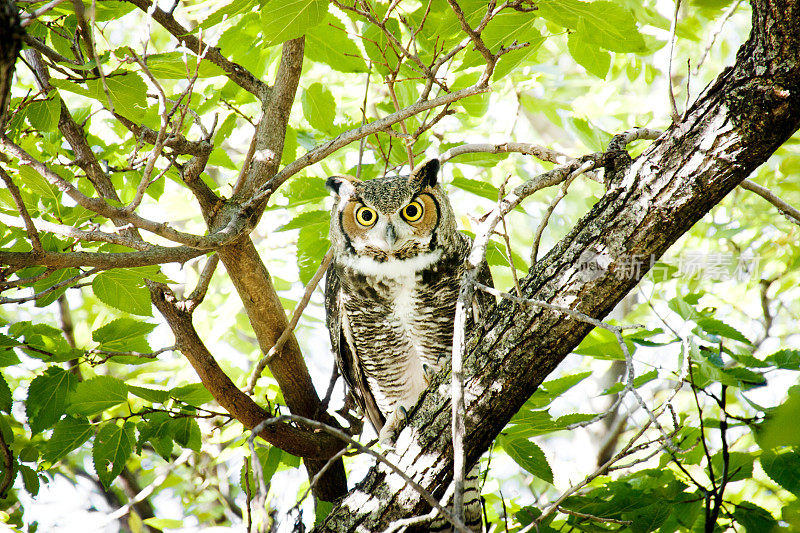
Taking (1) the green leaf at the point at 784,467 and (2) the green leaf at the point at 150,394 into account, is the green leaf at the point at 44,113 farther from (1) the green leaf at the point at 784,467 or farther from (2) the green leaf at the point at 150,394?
(1) the green leaf at the point at 784,467

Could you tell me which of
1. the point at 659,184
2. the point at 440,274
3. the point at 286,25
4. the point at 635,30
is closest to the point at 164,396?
the point at 440,274

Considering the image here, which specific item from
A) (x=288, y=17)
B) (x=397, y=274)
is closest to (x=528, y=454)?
(x=397, y=274)

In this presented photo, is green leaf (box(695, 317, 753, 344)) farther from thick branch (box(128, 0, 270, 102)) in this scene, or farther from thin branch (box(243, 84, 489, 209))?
thick branch (box(128, 0, 270, 102))

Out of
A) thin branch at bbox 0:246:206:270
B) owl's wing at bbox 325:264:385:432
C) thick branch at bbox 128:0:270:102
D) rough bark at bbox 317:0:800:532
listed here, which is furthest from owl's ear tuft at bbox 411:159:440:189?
thin branch at bbox 0:246:206:270

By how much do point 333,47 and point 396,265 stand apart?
0.91 m

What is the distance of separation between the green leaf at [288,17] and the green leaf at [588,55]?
2.97 ft

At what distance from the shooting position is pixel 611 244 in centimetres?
158

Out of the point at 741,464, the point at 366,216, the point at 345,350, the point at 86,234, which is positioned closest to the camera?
the point at 86,234

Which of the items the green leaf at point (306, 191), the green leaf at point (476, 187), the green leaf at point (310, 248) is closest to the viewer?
the green leaf at point (476, 187)

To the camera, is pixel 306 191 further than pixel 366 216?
Yes

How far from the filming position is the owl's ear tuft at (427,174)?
2.43 metres

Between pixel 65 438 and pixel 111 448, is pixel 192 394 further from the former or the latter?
pixel 65 438

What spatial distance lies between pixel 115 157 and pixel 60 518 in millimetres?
2685

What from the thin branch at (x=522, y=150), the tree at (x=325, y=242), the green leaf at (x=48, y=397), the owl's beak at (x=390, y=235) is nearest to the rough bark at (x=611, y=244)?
the tree at (x=325, y=242)
